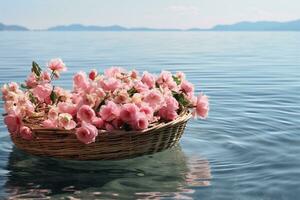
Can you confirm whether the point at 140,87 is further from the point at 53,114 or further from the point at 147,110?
the point at 53,114

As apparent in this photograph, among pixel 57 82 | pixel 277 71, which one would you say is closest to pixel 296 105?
pixel 57 82

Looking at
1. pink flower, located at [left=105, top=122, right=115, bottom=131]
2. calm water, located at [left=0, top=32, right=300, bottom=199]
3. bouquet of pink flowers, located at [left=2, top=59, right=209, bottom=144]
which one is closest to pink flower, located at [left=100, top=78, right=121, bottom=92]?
bouquet of pink flowers, located at [left=2, top=59, right=209, bottom=144]

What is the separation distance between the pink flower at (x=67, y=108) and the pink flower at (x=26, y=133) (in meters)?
0.40

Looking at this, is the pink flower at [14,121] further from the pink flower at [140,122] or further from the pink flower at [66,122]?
the pink flower at [140,122]

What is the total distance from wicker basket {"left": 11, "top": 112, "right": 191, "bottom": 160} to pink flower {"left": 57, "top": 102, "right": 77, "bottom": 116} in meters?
0.29

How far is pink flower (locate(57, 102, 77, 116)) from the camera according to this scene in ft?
18.2

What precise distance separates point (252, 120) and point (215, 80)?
759cm

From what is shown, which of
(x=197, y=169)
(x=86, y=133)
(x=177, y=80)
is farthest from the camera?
(x=177, y=80)

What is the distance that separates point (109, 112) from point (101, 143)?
1.20 feet

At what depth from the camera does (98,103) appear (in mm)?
5688

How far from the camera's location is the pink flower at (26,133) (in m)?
5.48

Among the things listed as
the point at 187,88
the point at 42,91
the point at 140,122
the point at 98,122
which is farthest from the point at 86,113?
the point at 187,88

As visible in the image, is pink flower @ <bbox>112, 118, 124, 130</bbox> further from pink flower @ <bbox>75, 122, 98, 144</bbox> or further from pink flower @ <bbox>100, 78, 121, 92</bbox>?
pink flower @ <bbox>100, 78, 121, 92</bbox>

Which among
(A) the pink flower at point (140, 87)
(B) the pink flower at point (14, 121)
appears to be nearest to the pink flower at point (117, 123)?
(A) the pink flower at point (140, 87)
